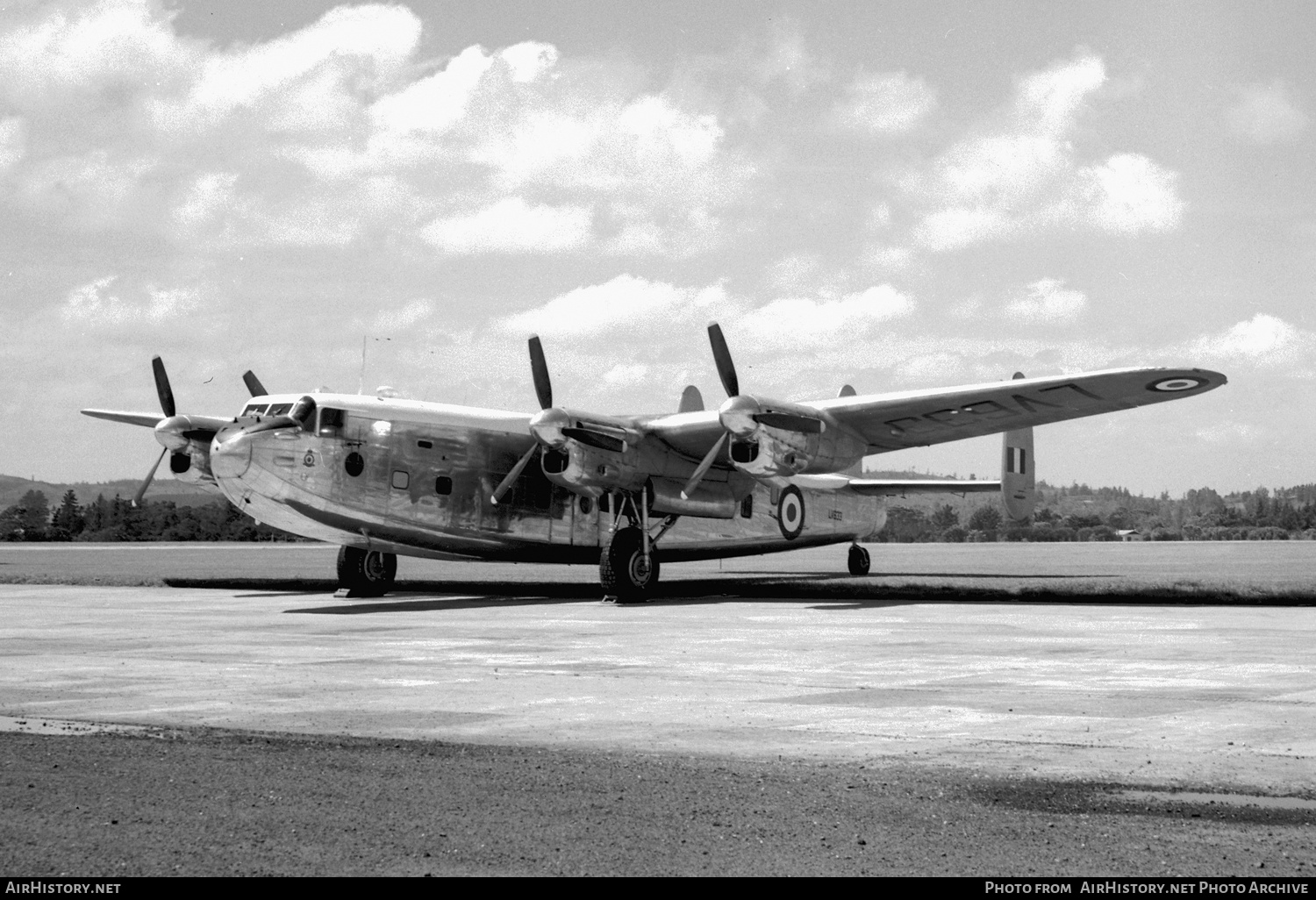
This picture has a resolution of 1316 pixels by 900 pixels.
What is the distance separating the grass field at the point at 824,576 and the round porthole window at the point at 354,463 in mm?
4809

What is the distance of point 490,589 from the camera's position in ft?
102

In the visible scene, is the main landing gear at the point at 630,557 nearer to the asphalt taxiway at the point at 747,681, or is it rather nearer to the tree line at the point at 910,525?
the asphalt taxiway at the point at 747,681

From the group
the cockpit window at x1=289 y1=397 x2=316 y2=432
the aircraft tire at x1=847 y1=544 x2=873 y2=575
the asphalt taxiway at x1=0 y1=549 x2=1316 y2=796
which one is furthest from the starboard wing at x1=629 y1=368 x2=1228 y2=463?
the aircraft tire at x1=847 y1=544 x2=873 y2=575

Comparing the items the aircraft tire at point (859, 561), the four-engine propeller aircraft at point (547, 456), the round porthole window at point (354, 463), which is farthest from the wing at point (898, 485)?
the round porthole window at point (354, 463)

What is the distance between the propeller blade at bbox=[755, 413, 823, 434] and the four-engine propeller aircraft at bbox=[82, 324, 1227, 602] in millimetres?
31

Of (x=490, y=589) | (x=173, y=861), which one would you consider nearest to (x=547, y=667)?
(x=173, y=861)

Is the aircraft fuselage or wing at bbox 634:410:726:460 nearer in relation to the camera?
the aircraft fuselage

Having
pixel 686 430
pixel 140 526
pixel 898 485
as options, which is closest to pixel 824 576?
pixel 898 485

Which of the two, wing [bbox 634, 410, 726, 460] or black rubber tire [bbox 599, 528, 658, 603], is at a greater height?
wing [bbox 634, 410, 726, 460]

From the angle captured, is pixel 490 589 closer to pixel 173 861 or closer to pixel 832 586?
pixel 832 586

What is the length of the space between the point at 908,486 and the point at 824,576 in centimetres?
382

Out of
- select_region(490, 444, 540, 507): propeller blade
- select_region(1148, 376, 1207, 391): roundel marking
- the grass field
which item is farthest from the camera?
the grass field

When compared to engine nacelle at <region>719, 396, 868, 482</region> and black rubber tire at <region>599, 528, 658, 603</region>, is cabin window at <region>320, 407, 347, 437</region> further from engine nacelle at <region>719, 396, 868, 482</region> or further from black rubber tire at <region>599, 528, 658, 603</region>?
engine nacelle at <region>719, 396, 868, 482</region>

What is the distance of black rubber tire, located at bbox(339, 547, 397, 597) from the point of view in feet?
Result: 93.4
